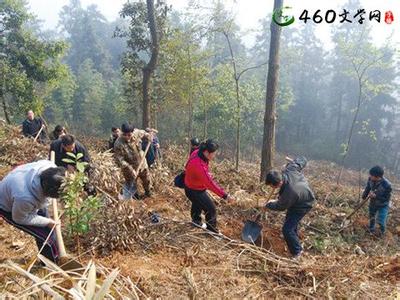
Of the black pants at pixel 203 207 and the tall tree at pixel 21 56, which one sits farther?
the tall tree at pixel 21 56

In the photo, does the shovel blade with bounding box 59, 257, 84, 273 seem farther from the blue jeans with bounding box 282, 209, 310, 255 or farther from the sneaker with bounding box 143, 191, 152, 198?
the sneaker with bounding box 143, 191, 152, 198

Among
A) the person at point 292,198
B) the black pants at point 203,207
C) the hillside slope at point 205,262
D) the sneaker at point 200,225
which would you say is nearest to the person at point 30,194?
the hillside slope at point 205,262

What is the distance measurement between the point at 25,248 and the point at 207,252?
2158 mm

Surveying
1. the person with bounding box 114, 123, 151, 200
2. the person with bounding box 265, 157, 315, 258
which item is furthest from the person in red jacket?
the person with bounding box 114, 123, 151, 200

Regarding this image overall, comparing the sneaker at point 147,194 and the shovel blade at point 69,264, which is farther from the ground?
the shovel blade at point 69,264

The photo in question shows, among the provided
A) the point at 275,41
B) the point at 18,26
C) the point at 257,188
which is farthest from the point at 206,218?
the point at 18,26

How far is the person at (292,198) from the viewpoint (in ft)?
16.0

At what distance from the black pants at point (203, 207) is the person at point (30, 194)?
87.7 inches

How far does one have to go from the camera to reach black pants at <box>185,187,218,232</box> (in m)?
5.32

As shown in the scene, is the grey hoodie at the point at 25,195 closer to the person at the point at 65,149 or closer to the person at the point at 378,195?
the person at the point at 65,149

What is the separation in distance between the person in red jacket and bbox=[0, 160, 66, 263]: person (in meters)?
2.15

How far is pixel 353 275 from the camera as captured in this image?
414 centimetres

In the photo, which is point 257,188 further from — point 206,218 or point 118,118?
point 118,118

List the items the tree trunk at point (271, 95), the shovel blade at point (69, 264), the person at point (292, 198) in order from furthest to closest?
the tree trunk at point (271, 95)
the person at point (292, 198)
the shovel blade at point (69, 264)
